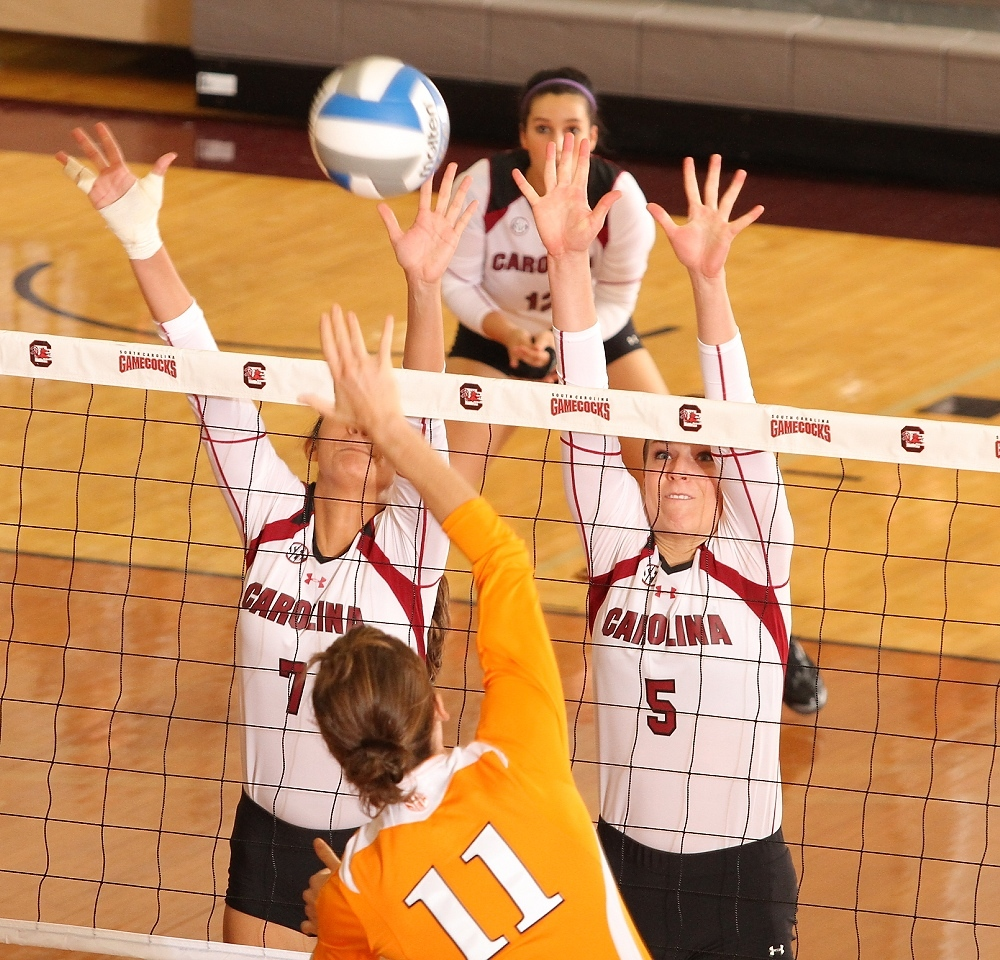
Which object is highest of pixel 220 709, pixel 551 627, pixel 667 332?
pixel 667 332

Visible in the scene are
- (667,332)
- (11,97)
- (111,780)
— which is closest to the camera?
(111,780)

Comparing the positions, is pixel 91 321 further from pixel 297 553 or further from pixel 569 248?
pixel 569 248

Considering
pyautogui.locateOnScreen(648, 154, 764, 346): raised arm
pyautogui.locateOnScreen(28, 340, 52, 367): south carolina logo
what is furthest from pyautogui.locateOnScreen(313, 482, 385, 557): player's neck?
pyautogui.locateOnScreen(648, 154, 764, 346): raised arm

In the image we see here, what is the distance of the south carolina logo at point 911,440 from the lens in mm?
3404

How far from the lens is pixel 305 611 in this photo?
3.43 meters

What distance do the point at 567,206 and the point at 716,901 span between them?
4.73 feet

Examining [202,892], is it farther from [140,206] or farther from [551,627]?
[551,627]

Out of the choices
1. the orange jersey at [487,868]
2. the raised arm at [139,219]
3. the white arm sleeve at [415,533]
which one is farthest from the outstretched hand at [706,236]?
the orange jersey at [487,868]

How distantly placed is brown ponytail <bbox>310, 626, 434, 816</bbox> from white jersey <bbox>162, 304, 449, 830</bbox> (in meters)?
0.94

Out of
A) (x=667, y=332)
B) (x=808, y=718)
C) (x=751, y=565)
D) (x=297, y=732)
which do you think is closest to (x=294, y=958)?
(x=297, y=732)

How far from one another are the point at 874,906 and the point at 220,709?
217cm

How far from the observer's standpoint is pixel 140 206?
12.3 feet

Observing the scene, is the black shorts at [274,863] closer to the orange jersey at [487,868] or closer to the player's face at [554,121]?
the orange jersey at [487,868]

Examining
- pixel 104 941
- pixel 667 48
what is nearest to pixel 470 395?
pixel 104 941
